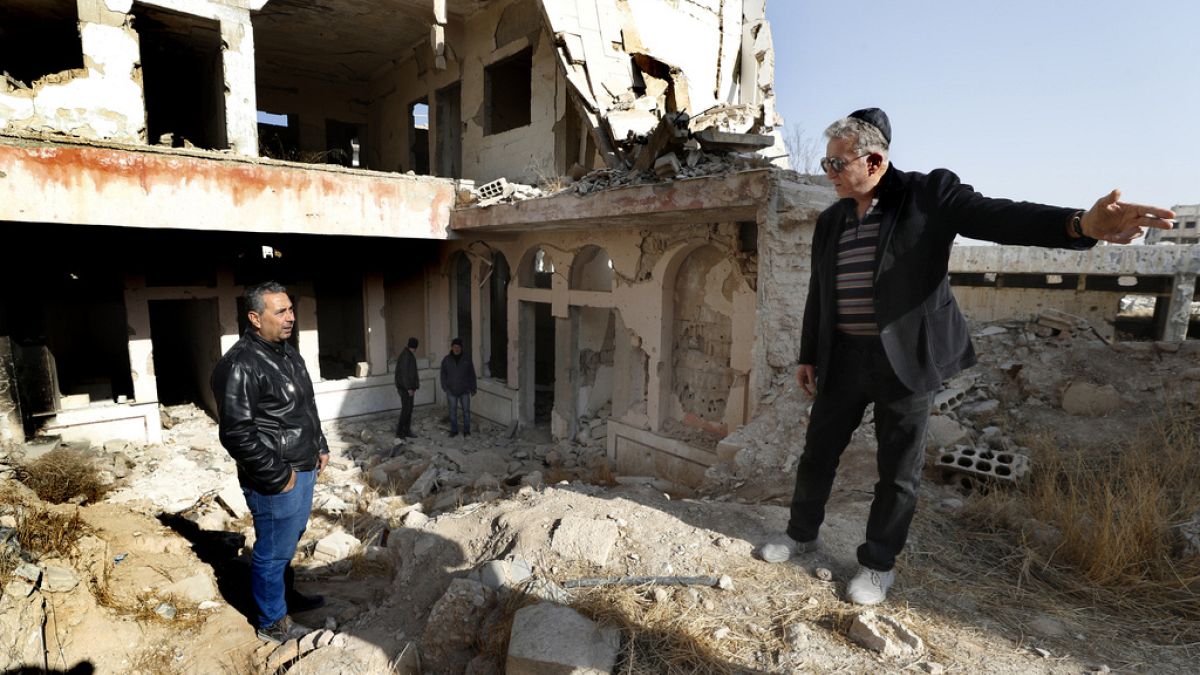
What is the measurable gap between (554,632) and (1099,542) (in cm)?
279

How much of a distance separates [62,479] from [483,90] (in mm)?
8683

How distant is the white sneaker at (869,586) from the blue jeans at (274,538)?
9.49ft

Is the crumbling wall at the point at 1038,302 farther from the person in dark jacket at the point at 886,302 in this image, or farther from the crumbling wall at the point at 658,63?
the person in dark jacket at the point at 886,302

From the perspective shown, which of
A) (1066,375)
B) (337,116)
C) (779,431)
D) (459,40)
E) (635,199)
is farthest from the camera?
(337,116)

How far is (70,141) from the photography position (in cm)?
641

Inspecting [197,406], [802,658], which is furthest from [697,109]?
[197,406]

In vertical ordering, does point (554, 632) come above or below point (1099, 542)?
below

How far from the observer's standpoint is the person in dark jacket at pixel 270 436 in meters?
3.04

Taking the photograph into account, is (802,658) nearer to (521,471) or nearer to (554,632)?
(554,632)

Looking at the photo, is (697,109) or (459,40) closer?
(697,109)

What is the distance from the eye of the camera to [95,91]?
764 centimetres

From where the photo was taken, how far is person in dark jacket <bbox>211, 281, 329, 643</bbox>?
3041 millimetres

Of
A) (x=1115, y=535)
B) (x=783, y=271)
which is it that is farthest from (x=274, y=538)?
(x=1115, y=535)

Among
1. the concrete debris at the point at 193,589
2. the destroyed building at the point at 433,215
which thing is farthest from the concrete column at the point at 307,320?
the concrete debris at the point at 193,589
